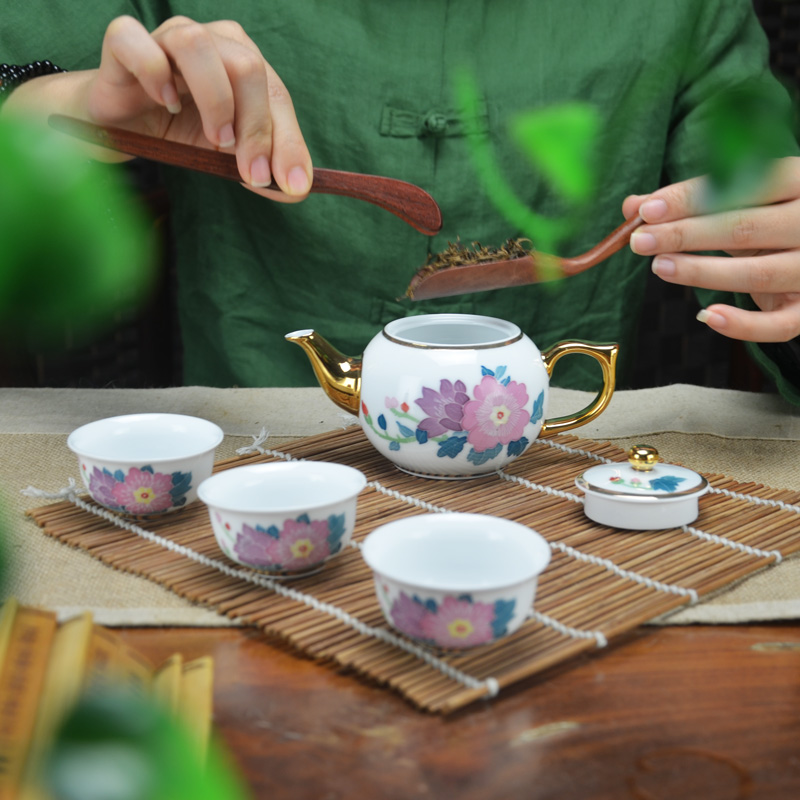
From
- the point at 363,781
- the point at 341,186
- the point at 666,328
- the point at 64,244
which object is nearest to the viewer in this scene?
the point at 64,244

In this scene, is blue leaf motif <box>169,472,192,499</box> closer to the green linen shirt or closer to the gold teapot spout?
the gold teapot spout

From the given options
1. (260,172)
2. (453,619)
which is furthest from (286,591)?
(260,172)

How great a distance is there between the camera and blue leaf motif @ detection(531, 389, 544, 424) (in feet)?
2.38

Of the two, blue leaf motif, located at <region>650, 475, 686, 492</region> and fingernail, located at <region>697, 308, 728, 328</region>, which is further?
fingernail, located at <region>697, 308, 728, 328</region>

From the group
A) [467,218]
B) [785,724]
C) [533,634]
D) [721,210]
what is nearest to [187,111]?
[467,218]

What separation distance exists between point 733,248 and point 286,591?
0.55 metres

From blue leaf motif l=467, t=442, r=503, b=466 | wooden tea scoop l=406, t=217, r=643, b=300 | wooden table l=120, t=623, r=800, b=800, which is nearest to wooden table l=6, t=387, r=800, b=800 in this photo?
wooden table l=120, t=623, r=800, b=800

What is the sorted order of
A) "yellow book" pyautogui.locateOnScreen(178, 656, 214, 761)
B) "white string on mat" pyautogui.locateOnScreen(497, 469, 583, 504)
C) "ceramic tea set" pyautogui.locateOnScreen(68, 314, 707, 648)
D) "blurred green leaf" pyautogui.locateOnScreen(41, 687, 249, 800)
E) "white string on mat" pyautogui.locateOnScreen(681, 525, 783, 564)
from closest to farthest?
1. "blurred green leaf" pyautogui.locateOnScreen(41, 687, 249, 800)
2. "yellow book" pyautogui.locateOnScreen(178, 656, 214, 761)
3. "ceramic tea set" pyautogui.locateOnScreen(68, 314, 707, 648)
4. "white string on mat" pyautogui.locateOnScreen(681, 525, 783, 564)
5. "white string on mat" pyautogui.locateOnScreen(497, 469, 583, 504)

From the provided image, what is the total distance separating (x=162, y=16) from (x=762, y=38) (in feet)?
2.74

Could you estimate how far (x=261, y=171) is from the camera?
28.8 inches

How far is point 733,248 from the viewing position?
84cm

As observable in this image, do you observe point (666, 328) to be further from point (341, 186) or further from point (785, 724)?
point (785, 724)

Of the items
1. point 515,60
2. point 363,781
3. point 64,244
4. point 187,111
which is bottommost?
point 363,781

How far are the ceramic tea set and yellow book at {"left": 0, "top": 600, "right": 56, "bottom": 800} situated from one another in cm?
17
